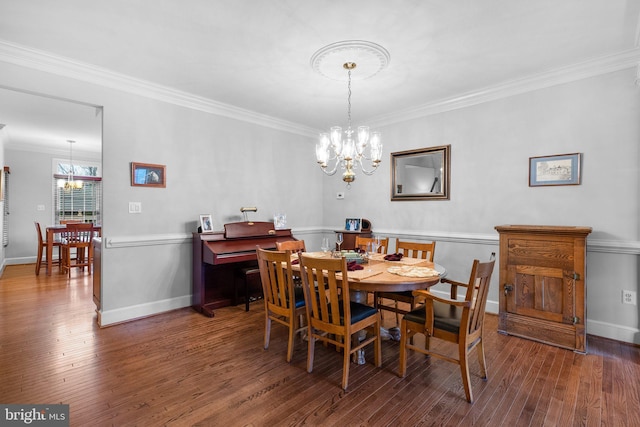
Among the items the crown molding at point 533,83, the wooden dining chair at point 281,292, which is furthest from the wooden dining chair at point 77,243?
the crown molding at point 533,83

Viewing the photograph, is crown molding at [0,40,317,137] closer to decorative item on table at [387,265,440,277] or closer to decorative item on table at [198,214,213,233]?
decorative item on table at [198,214,213,233]

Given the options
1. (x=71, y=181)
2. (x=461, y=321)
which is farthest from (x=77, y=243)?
(x=461, y=321)

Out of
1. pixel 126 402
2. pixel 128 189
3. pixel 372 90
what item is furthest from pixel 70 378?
pixel 372 90

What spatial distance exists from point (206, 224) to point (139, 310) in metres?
1.20

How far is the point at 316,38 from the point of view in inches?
101

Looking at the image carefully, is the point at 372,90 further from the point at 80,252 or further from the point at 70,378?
the point at 80,252

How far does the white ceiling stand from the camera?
220cm

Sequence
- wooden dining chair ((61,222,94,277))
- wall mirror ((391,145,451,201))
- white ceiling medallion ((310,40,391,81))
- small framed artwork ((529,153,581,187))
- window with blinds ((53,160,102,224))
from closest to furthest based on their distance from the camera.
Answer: white ceiling medallion ((310,40,391,81)) < small framed artwork ((529,153,581,187)) < wall mirror ((391,145,451,201)) < wooden dining chair ((61,222,94,277)) < window with blinds ((53,160,102,224))

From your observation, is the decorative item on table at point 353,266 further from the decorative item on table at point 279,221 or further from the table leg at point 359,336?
the decorative item on table at point 279,221

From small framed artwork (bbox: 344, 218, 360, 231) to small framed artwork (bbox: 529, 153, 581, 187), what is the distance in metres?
2.26

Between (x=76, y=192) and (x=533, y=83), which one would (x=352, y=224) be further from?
(x=76, y=192)

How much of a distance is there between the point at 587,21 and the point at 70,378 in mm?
4653

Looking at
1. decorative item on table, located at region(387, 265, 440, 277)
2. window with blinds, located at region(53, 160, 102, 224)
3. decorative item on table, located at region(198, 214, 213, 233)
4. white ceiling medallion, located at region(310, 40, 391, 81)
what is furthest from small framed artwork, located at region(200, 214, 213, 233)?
window with blinds, located at region(53, 160, 102, 224)

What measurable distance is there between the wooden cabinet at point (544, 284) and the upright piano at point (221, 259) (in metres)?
2.75
